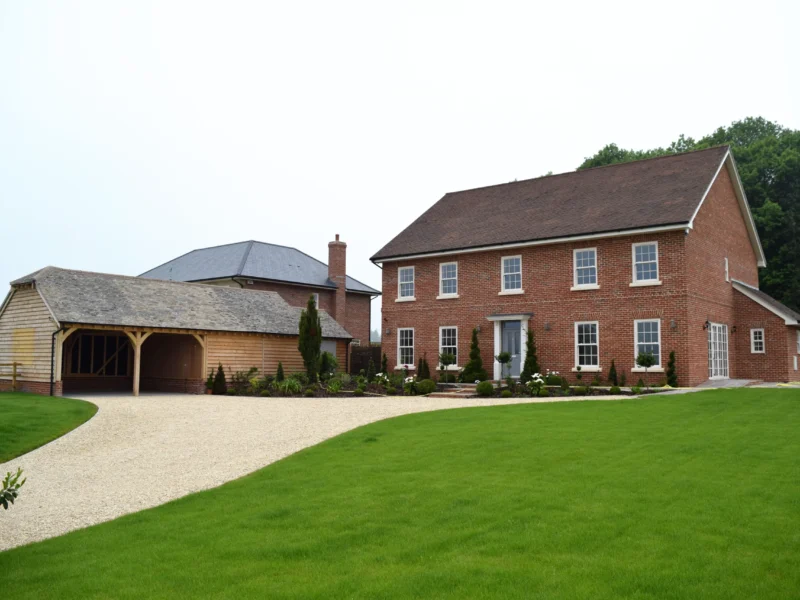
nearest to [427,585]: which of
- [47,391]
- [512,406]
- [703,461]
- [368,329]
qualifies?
[703,461]

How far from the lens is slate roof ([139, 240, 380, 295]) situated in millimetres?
43094

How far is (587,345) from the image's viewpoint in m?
25.9

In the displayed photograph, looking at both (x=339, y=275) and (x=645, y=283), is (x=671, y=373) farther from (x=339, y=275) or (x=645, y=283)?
(x=339, y=275)

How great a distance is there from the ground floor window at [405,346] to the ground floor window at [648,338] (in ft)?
31.9

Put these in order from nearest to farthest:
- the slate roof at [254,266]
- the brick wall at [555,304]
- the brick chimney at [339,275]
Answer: the brick wall at [555,304] < the brick chimney at [339,275] < the slate roof at [254,266]

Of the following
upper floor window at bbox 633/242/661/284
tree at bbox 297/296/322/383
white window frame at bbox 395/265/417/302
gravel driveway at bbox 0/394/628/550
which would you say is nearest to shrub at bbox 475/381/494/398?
gravel driveway at bbox 0/394/628/550

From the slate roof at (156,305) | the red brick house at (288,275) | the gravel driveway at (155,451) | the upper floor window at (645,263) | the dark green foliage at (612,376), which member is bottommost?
the gravel driveway at (155,451)

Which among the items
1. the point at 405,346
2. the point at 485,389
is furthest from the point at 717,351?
the point at 405,346

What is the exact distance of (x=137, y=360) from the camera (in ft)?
82.6

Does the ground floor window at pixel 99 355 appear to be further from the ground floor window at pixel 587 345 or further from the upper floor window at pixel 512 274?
the ground floor window at pixel 587 345

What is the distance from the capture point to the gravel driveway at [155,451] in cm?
929

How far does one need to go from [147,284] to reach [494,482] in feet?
77.4

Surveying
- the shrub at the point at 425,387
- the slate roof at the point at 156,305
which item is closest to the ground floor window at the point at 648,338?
the shrub at the point at 425,387

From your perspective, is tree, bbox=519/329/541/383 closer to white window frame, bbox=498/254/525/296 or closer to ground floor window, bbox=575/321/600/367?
ground floor window, bbox=575/321/600/367
